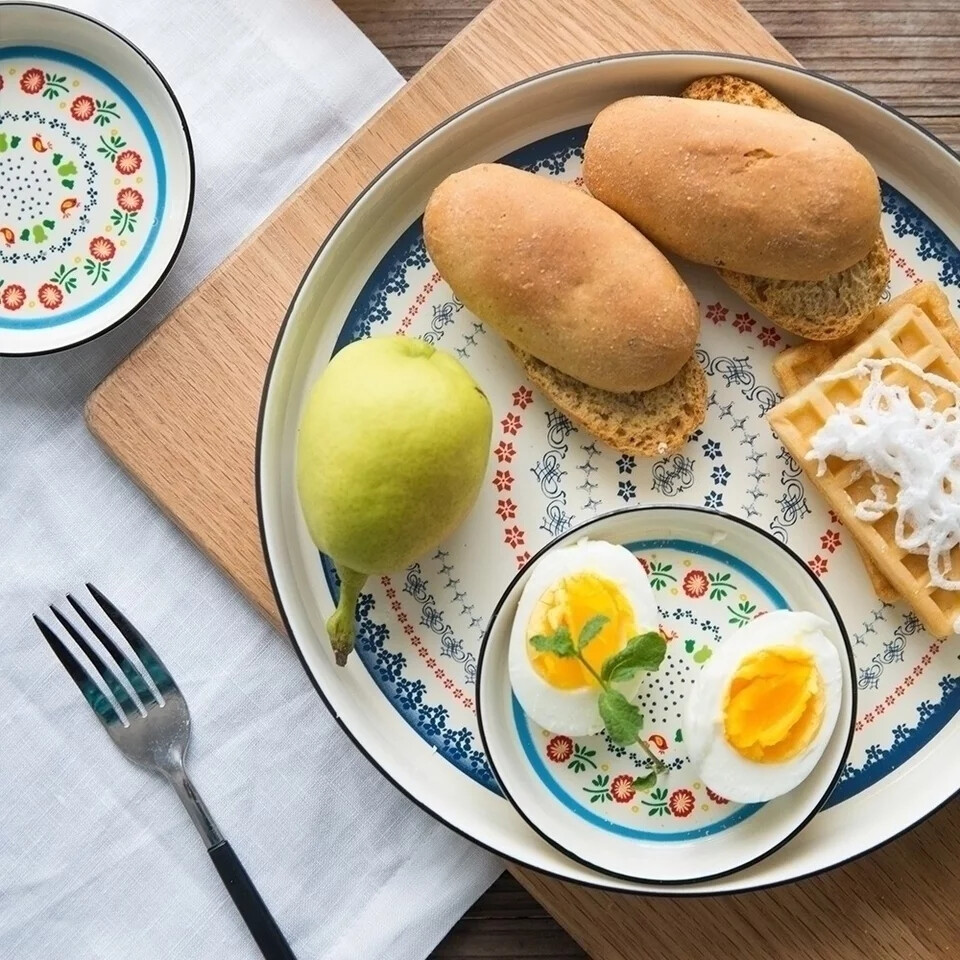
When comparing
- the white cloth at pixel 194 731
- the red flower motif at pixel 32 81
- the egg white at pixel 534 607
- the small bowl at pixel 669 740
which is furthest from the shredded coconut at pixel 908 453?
the red flower motif at pixel 32 81

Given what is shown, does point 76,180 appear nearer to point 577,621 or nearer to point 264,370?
point 264,370

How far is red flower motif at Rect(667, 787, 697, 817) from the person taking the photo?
1091mm

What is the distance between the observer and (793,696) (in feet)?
3.28

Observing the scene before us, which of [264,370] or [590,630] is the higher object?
[264,370]

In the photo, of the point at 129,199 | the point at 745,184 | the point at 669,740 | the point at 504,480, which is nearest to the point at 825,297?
the point at 745,184

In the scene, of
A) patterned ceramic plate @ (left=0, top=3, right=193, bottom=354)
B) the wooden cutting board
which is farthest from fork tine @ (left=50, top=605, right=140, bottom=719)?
patterned ceramic plate @ (left=0, top=3, right=193, bottom=354)

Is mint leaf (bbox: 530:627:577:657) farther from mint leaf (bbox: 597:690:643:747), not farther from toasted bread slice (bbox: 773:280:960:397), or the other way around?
toasted bread slice (bbox: 773:280:960:397)

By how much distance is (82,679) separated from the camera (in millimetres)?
1152

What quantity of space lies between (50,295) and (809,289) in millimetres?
838

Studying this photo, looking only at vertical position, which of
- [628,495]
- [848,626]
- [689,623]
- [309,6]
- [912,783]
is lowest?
[912,783]

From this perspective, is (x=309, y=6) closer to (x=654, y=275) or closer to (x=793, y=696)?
(x=654, y=275)

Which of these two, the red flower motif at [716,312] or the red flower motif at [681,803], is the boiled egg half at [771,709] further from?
the red flower motif at [716,312]

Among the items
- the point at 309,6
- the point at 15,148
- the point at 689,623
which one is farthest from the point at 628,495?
the point at 15,148

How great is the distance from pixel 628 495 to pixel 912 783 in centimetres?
44
